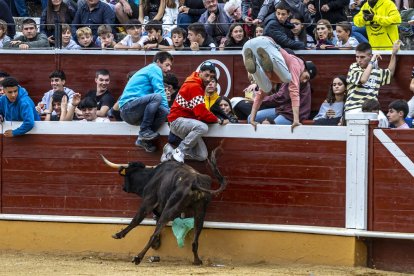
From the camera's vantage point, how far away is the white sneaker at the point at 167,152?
11844mm

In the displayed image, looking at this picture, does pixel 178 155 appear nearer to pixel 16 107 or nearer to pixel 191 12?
pixel 16 107

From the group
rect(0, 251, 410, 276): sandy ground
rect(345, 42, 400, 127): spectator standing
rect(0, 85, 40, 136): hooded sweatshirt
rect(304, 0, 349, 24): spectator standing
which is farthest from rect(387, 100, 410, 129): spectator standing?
rect(0, 85, 40, 136): hooded sweatshirt

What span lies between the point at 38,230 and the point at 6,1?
16.0ft

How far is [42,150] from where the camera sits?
12.6 meters

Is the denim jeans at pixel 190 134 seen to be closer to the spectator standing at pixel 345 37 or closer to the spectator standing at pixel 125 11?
the spectator standing at pixel 345 37

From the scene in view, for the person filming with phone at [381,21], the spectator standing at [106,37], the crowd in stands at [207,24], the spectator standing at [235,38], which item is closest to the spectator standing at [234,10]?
the crowd in stands at [207,24]

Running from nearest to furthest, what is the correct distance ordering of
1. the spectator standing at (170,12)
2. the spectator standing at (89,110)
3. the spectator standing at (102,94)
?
the spectator standing at (89,110) → the spectator standing at (102,94) → the spectator standing at (170,12)

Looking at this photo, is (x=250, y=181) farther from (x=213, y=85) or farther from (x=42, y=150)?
(x=42, y=150)

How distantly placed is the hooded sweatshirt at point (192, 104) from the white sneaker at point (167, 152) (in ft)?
1.22

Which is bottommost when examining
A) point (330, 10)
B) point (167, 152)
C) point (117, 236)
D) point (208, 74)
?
point (117, 236)

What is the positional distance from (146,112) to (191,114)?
0.53m

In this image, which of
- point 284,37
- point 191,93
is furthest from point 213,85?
point 284,37

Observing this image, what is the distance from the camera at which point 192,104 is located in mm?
11516

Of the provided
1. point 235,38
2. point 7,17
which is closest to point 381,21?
point 235,38
